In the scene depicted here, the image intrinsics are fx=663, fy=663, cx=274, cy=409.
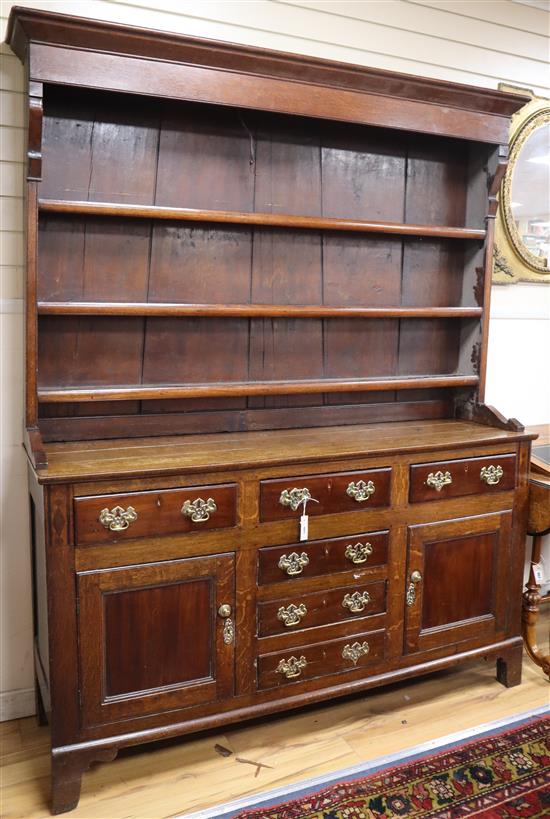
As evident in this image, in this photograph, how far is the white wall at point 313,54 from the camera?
2234 millimetres

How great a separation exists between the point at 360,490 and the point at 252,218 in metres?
1.00

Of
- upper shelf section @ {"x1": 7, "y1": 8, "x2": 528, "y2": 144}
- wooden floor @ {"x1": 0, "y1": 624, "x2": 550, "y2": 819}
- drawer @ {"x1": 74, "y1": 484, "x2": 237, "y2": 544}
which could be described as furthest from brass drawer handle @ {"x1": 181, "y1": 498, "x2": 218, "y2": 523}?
upper shelf section @ {"x1": 7, "y1": 8, "x2": 528, "y2": 144}

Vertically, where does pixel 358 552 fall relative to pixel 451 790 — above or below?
above

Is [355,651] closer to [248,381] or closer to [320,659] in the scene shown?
[320,659]

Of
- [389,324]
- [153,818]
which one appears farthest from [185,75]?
[153,818]

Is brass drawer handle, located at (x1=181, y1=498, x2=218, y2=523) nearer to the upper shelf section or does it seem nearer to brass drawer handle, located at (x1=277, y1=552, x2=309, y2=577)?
brass drawer handle, located at (x1=277, y1=552, x2=309, y2=577)

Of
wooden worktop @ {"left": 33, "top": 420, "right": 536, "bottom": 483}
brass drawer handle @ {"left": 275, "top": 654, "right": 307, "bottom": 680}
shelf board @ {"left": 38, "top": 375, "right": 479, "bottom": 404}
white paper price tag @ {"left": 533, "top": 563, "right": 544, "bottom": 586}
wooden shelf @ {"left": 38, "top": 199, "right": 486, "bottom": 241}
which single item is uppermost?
wooden shelf @ {"left": 38, "top": 199, "right": 486, "bottom": 241}

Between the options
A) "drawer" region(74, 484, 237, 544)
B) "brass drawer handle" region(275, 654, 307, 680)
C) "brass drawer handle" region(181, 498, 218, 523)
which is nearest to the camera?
"drawer" region(74, 484, 237, 544)

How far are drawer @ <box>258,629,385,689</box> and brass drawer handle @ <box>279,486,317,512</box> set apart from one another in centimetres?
50

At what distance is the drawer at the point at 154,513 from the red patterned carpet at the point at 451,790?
0.87 metres

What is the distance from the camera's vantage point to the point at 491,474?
2475 mm

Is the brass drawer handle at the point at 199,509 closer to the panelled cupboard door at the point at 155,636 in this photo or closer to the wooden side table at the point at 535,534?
the panelled cupboard door at the point at 155,636

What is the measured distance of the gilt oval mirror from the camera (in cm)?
300

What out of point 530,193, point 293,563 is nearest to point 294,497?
point 293,563
